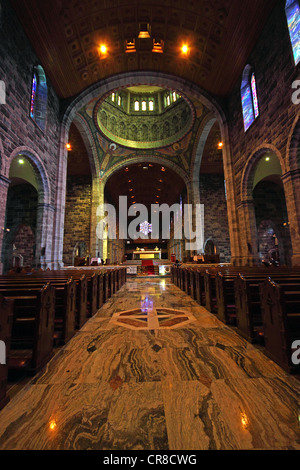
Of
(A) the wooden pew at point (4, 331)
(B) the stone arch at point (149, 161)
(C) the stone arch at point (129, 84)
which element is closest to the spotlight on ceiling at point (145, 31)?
(C) the stone arch at point (129, 84)

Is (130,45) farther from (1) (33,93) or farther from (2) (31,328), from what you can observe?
(2) (31,328)

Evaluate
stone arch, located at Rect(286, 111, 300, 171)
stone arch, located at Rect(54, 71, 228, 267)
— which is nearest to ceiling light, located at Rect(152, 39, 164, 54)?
stone arch, located at Rect(54, 71, 228, 267)

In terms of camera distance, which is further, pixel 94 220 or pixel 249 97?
pixel 94 220

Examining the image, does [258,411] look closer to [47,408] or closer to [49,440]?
[49,440]

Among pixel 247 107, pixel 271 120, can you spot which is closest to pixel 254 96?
pixel 247 107

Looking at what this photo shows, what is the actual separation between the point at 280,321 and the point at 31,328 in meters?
2.84

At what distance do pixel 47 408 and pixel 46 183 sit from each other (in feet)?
30.9

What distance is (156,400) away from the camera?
65.2 inches

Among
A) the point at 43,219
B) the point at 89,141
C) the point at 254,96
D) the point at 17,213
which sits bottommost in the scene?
the point at 43,219

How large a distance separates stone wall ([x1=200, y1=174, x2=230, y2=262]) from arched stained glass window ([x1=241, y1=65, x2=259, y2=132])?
30.2ft

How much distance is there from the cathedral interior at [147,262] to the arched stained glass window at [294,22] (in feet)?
0.19

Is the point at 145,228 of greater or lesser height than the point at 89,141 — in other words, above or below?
below

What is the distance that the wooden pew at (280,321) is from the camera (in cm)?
212

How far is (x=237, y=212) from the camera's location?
1047cm
